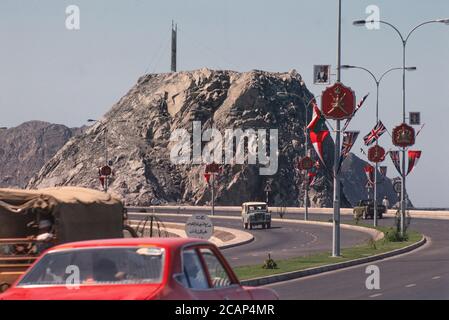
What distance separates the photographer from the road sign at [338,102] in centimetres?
3716

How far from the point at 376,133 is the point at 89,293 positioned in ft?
186

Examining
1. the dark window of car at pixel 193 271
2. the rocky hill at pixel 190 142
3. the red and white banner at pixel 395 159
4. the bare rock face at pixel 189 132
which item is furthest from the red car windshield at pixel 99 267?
the bare rock face at pixel 189 132

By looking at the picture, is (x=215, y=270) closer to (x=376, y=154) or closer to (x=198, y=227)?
(x=198, y=227)

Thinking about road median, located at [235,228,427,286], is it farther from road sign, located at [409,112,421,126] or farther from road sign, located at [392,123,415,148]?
road sign, located at [409,112,421,126]

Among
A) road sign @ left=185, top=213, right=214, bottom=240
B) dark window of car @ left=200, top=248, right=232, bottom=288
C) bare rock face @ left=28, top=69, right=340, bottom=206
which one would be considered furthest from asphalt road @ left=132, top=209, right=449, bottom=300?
bare rock face @ left=28, top=69, right=340, bottom=206

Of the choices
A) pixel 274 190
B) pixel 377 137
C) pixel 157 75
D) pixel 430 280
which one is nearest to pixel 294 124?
pixel 274 190

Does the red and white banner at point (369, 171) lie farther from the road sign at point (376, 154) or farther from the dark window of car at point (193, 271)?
the dark window of car at point (193, 271)

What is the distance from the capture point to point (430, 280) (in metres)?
27.0

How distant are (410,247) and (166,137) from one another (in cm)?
12438

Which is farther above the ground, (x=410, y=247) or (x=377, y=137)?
(x=377, y=137)

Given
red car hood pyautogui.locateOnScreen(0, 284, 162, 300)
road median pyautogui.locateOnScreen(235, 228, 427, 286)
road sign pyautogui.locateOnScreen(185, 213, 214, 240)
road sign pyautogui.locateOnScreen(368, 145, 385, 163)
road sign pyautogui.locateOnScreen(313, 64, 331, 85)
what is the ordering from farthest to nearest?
road sign pyautogui.locateOnScreen(368, 145, 385, 163) < road sign pyautogui.locateOnScreen(313, 64, 331, 85) < road median pyautogui.locateOnScreen(235, 228, 427, 286) < road sign pyautogui.locateOnScreen(185, 213, 214, 240) < red car hood pyautogui.locateOnScreen(0, 284, 162, 300)

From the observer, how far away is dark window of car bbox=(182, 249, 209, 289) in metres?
9.31

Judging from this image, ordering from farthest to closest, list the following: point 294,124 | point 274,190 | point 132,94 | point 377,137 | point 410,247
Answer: point 132,94, point 294,124, point 274,190, point 377,137, point 410,247
